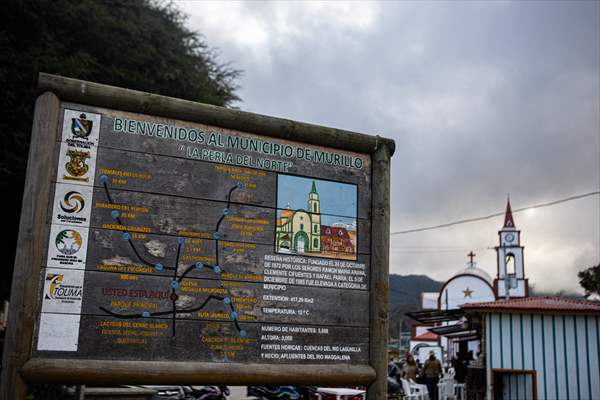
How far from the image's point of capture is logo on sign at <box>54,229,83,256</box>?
12.9 ft

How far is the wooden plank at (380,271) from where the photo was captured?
15.4ft

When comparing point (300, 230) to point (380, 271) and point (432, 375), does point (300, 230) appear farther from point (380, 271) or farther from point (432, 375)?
point (432, 375)

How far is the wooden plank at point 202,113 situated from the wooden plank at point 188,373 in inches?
64.4

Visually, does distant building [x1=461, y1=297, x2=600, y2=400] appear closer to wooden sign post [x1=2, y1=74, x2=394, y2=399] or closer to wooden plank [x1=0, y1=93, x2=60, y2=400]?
wooden sign post [x1=2, y1=74, x2=394, y2=399]

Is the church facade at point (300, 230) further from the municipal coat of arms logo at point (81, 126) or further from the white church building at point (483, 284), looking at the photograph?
the white church building at point (483, 284)

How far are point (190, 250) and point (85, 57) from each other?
10785 mm

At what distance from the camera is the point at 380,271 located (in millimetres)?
4820

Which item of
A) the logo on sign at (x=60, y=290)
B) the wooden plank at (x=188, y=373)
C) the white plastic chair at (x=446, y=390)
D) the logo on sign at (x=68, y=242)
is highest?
the logo on sign at (x=68, y=242)

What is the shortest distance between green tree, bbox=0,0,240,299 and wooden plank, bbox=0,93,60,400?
801 centimetres

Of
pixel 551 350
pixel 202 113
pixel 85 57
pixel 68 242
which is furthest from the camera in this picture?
pixel 551 350

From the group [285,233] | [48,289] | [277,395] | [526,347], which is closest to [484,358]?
[526,347]

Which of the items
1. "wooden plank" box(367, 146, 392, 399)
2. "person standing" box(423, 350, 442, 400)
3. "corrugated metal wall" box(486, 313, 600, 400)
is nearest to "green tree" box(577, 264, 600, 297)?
"person standing" box(423, 350, 442, 400)

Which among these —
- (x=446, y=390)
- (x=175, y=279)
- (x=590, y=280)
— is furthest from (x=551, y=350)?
(x=590, y=280)

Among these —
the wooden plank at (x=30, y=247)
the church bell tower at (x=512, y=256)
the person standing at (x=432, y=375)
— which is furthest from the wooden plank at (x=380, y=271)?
the church bell tower at (x=512, y=256)
